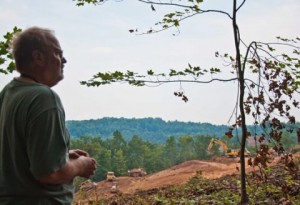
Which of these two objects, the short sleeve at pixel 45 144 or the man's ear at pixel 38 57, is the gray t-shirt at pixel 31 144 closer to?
the short sleeve at pixel 45 144

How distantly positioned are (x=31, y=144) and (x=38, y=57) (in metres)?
0.44

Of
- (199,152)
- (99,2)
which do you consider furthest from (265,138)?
(199,152)

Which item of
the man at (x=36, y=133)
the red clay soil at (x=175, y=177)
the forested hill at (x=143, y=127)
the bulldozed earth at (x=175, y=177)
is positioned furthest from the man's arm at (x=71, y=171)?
the forested hill at (x=143, y=127)

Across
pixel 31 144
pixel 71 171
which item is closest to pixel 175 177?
pixel 71 171

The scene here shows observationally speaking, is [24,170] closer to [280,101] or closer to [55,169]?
[55,169]

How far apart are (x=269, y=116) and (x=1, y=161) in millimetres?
3917

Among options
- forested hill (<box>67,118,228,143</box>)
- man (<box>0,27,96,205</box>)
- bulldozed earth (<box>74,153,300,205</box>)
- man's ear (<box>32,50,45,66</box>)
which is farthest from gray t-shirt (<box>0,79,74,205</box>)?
forested hill (<box>67,118,228,143</box>)

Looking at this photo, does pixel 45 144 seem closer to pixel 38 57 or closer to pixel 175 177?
pixel 38 57

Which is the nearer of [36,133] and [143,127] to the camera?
[36,133]

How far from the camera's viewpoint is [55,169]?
A: 196 centimetres

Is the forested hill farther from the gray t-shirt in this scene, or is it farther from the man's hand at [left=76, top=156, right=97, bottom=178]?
the gray t-shirt

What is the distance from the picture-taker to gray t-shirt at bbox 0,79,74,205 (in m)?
1.96

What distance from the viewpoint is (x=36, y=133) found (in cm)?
196

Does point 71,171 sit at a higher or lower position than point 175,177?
higher
